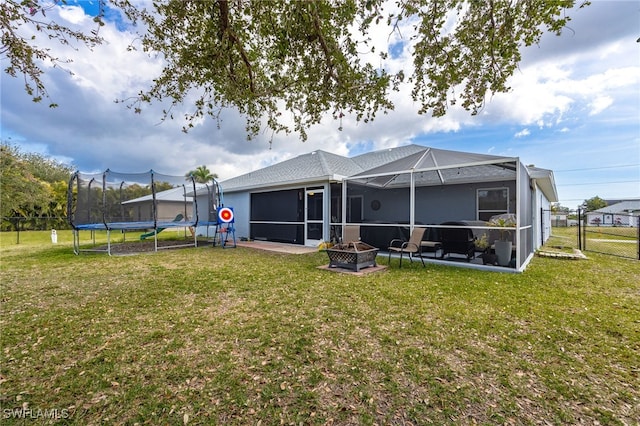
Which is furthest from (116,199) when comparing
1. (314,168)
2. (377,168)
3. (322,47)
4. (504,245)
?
(504,245)

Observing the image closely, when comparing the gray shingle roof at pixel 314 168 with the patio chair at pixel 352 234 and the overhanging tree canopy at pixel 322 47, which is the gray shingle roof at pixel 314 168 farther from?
the overhanging tree canopy at pixel 322 47

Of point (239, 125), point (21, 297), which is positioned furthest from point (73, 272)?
point (239, 125)

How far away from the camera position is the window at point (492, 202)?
9691 mm

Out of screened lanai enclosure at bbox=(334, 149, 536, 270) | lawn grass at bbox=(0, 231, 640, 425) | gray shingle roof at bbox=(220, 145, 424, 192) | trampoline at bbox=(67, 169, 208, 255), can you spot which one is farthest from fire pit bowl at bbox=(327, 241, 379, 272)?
trampoline at bbox=(67, 169, 208, 255)

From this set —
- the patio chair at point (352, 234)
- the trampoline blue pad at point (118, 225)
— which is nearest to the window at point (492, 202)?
the patio chair at point (352, 234)

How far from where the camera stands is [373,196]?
1180 cm

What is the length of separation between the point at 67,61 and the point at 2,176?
72.5ft

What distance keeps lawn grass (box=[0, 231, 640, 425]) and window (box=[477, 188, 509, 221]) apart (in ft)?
16.6

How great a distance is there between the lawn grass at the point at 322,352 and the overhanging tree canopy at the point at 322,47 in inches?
116

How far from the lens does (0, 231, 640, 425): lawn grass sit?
1.90 meters

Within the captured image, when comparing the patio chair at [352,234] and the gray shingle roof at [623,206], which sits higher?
the gray shingle roof at [623,206]

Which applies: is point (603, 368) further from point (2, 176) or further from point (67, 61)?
point (2, 176)

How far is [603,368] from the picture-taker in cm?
237

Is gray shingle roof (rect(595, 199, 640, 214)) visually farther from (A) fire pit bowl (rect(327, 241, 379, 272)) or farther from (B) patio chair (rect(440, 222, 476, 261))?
(A) fire pit bowl (rect(327, 241, 379, 272))
